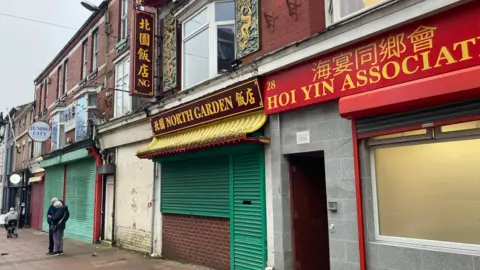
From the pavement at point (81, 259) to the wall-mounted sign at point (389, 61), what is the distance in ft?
16.4

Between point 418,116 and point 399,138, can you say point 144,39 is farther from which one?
point 418,116

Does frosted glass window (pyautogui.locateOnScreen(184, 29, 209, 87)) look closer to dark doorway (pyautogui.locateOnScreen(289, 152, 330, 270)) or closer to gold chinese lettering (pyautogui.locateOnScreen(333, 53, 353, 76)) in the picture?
dark doorway (pyautogui.locateOnScreen(289, 152, 330, 270))

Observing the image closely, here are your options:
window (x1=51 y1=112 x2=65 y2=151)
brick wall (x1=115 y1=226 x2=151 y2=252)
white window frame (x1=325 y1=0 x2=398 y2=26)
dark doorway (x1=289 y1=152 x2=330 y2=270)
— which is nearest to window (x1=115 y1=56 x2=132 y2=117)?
brick wall (x1=115 y1=226 x2=151 y2=252)

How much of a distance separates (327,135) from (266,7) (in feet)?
10.6

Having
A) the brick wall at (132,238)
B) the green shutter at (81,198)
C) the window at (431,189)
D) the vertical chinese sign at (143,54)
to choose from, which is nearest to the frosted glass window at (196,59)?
the vertical chinese sign at (143,54)

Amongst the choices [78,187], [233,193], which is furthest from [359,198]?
[78,187]

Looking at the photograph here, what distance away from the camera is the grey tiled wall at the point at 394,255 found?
4680mm

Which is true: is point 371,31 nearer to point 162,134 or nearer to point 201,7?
point 201,7

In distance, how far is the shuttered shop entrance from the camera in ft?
25.4

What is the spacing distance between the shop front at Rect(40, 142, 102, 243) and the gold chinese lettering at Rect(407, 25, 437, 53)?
511 inches

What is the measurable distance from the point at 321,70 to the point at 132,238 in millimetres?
8895

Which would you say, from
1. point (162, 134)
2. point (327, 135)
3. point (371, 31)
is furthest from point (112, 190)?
point (371, 31)

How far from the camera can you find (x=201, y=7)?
9938 millimetres

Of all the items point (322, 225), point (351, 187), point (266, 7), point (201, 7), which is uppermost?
point (201, 7)
